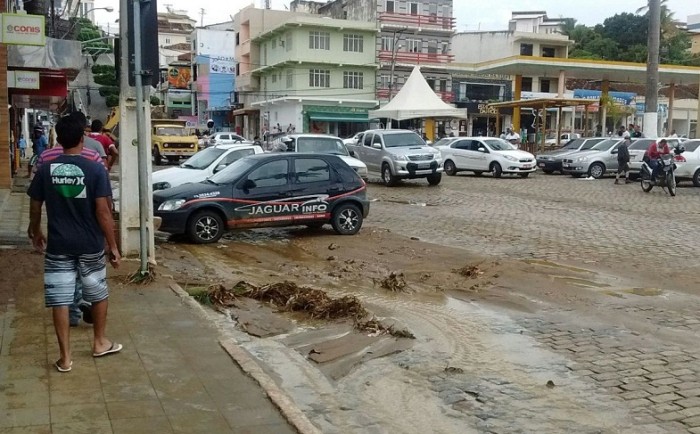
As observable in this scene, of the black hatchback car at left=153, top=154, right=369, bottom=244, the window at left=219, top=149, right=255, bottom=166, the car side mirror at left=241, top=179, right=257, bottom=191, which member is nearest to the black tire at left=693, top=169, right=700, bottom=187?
the window at left=219, top=149, right=255, bottom=166

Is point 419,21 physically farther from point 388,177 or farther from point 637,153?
point 388,177

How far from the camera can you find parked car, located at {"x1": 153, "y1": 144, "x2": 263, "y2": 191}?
15.8 m

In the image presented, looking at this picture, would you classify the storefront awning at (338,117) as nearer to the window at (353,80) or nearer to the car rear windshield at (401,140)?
the window at (353,80)

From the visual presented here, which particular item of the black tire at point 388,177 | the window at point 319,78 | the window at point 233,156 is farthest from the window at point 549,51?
the window at point 233,156

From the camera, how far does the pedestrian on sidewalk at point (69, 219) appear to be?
17.0 feet

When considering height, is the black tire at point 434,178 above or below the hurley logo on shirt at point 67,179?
below

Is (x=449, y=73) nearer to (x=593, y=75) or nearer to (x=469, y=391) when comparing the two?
(x=593, y=75)

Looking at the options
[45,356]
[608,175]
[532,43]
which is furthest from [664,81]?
[45,356]

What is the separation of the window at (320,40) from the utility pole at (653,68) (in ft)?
98.8

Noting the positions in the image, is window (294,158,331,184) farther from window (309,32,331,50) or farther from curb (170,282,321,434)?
window (309,32,331,50)

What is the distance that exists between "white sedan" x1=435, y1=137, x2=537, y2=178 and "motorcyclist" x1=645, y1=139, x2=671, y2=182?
648cm

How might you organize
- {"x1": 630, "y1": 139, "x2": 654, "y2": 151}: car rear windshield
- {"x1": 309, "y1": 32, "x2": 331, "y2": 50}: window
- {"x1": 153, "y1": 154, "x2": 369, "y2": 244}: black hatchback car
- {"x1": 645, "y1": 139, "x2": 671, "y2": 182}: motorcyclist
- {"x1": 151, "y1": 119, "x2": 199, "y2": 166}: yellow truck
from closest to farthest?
{"x1": 153, "y1": 154, "x2": 369, "y2": 244}: black hatchback car → {"x1": 645, "y1": 139, "x2": 671, "y2": 182}: motorcyclist → {"x1": 630, "y1": 139, "x2": 654, "y2": 151}: car rear windshield → {"x1": 151, "y1": 119, "x2": 199, "y2": 166}: yellow truck → {"x1": 309, "y1": 32, "x2": 331, "y2": 50}: window

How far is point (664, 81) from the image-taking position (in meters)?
50.8

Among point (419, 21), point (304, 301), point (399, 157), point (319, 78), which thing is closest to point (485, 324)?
point (304, 301)
